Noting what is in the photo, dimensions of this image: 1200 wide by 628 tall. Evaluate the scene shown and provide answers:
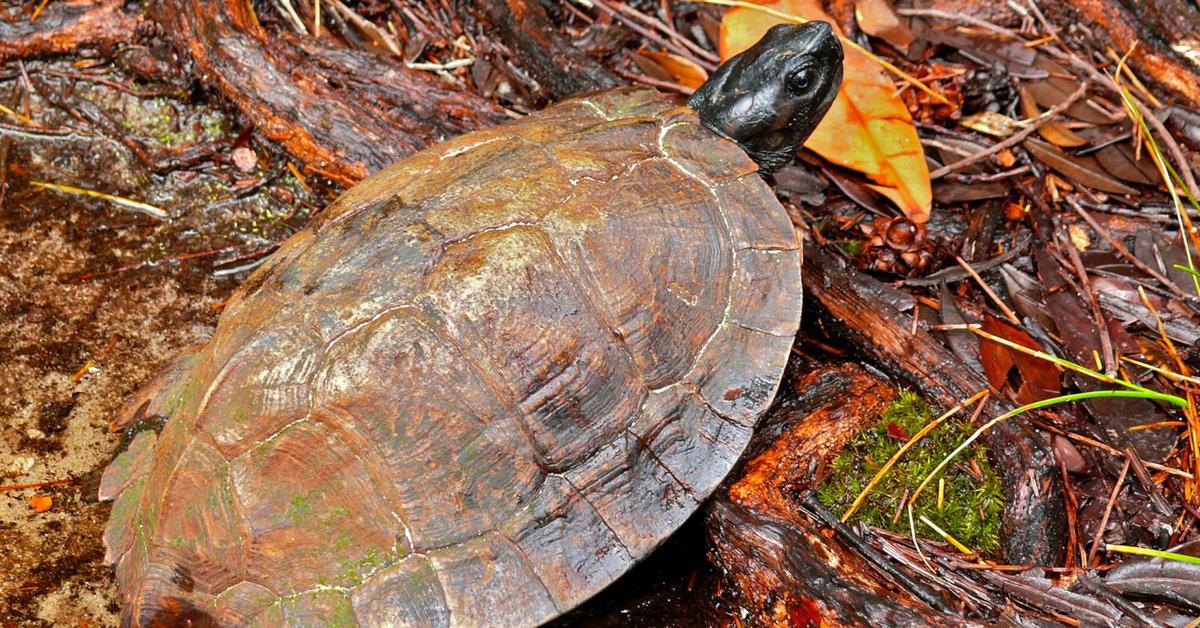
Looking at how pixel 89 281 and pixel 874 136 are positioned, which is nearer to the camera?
pixel 89 281

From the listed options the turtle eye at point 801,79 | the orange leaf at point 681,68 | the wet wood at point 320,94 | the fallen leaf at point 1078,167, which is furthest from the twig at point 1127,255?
the wet wood at point 320,94

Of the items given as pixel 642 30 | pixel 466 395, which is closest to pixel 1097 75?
pixel 642 30

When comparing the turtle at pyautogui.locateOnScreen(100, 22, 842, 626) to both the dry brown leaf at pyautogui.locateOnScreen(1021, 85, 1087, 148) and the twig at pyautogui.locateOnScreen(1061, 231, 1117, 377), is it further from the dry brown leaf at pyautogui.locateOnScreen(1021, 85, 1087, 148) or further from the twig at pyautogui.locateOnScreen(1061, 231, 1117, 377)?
the dry brown leaf at pyautogui.locateOnScreen(1021, 85, 1087, 148)

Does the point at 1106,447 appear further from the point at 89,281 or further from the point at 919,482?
the point at 89,281

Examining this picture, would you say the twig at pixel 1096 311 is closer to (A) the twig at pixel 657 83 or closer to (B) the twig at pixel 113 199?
(A) the twig at pixel 657 83

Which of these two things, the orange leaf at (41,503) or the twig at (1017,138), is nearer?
the orange leaf at (41,503)
